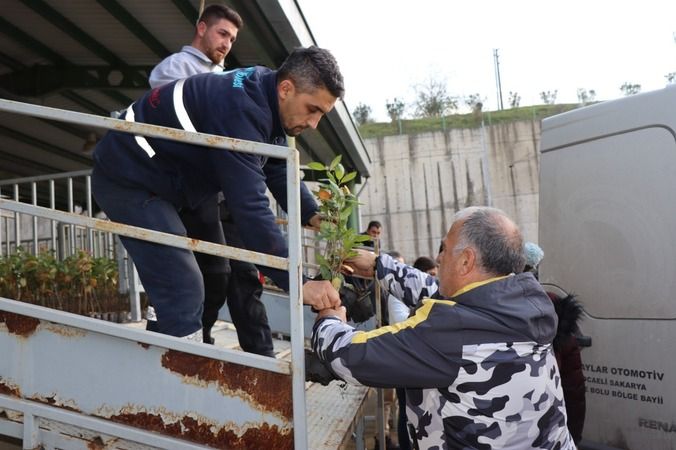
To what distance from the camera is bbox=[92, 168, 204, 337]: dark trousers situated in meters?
2.22

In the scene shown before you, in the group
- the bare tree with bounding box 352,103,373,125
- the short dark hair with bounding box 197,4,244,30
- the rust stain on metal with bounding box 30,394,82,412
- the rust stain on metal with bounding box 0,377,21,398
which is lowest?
the rust stain on metal with bounding box 30,394,82,412

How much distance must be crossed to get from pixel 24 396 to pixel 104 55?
6.52m

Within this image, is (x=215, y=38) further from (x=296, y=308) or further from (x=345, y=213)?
(x=296, y=308)

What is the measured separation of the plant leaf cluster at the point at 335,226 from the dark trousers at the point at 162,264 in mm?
510

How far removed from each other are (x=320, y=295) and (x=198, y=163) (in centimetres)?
75

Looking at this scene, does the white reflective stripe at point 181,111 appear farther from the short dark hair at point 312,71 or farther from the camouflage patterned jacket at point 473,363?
the camouflage patterned jacket at point 473,363

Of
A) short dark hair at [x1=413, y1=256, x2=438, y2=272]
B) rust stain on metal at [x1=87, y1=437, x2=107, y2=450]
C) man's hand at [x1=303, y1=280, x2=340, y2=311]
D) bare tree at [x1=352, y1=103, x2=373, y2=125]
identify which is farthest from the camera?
bare tree at [x1=352, y1=103, x2=373, y2=125]

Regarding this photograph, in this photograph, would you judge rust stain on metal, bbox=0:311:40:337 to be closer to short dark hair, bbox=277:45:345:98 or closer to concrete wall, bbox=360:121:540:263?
short dark hair, bbox=277:45:345:98

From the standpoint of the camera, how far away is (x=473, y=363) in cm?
180

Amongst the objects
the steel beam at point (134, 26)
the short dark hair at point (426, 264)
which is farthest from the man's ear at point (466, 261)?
the steel beam at point (134, 26)

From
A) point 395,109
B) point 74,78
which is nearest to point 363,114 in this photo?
point 395,109

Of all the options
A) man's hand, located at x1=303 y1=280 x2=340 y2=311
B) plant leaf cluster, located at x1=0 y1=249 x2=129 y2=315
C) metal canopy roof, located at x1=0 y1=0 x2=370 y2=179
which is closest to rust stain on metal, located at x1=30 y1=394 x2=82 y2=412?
man's hand, located at x1=303 y1=280 x2=340 y2=311

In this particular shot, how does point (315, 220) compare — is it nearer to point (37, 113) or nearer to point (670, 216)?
point (37, 113)

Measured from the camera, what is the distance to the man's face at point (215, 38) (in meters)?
3.43
